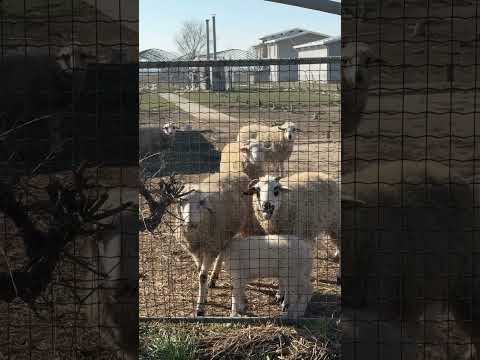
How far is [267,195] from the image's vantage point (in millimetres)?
7496

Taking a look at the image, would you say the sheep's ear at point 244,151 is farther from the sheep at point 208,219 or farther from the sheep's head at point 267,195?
the sheep's head at point 267,195

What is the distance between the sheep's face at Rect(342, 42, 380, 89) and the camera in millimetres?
3428

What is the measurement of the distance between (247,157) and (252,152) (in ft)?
0.43

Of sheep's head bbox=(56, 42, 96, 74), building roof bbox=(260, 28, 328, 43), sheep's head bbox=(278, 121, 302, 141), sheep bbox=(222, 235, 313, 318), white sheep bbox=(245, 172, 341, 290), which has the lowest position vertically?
sheep bbox=(222, 235, 313, 318)

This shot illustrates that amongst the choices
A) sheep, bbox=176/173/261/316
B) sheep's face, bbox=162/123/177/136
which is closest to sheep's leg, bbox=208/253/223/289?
sheep, bbox=176/173/261/316

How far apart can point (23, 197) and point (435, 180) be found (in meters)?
1.97

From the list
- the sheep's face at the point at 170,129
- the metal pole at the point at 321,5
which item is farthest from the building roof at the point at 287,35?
the metal pole at the point at 321,5

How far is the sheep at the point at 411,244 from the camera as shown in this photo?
11.7ft

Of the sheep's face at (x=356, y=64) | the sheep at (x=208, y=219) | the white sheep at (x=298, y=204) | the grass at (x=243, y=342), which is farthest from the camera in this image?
the white sheep at (x=298, y=204)

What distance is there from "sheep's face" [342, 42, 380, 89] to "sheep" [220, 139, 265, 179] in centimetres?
547

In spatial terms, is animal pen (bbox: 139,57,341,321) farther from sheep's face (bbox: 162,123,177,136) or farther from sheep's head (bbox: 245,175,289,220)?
sheep's face (bbox: 162,123,177,136)

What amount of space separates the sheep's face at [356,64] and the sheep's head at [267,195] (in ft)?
13.3

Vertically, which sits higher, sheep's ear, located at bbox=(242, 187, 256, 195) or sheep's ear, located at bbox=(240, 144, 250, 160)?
sheep's ear, located at bbox=(240, 144, 250, 160)

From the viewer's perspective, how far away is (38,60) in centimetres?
348
